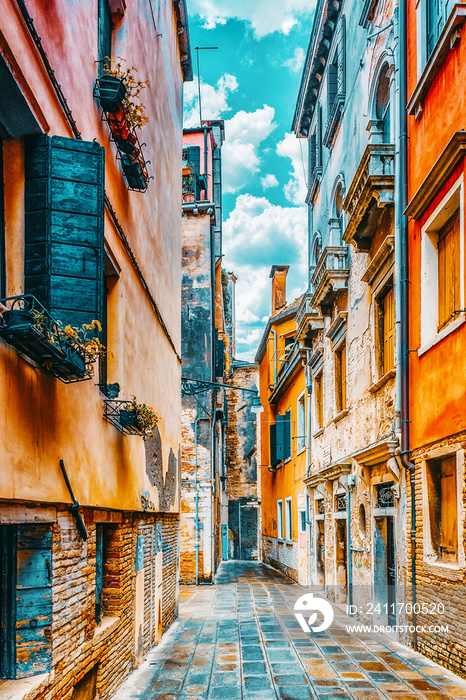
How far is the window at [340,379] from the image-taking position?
13764mm

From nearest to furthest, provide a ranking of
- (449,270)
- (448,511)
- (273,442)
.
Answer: (448,511), (449,270), (273,442)

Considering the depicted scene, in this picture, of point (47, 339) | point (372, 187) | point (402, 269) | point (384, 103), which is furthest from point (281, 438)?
point (47, 339)

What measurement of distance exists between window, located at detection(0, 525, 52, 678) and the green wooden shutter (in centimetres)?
142

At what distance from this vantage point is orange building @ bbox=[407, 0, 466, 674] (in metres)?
6.77

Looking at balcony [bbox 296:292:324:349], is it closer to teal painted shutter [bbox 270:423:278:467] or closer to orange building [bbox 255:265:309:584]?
orange building [bbox 255:265:309:584]

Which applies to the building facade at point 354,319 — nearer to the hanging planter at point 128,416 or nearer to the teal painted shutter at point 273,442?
the hanging planter at point 128,416

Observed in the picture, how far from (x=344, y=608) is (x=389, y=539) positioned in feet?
10.5

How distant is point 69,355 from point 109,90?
9.04 ft

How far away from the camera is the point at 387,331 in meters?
10.1

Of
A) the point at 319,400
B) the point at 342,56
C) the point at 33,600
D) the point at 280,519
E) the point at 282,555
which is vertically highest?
the point at 342,56

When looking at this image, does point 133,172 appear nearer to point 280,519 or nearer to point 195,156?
point 195,156

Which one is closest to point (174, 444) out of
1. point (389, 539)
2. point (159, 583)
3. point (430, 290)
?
point (159, 583)

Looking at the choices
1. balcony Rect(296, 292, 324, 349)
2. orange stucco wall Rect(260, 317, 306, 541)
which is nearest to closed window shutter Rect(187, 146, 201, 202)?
balcony Rect(296, 292, 324, 349)

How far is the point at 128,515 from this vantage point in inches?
296
